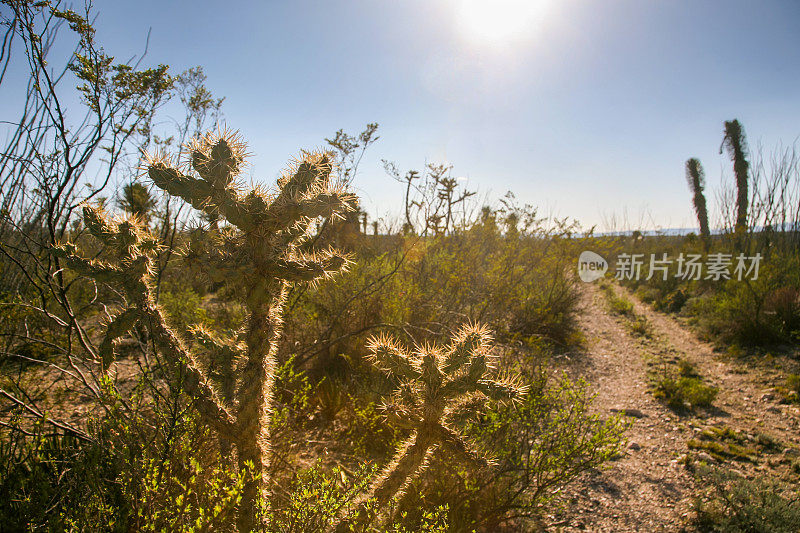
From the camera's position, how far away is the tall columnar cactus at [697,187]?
1841 cm

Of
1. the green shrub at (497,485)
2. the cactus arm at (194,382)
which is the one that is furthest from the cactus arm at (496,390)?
the cactus arm at (194,382)

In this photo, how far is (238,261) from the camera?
160 cm

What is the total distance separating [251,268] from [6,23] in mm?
2757

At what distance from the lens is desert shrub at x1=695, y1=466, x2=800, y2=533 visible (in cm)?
255

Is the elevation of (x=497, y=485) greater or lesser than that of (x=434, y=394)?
lesser

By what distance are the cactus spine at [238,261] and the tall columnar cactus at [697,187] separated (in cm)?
2243

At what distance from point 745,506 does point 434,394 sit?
9.31 feet

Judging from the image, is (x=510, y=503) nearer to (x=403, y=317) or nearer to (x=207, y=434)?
(x=207, y=434)

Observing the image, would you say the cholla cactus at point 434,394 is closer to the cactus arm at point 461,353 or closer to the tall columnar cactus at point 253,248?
the cactus arm at point 461,353

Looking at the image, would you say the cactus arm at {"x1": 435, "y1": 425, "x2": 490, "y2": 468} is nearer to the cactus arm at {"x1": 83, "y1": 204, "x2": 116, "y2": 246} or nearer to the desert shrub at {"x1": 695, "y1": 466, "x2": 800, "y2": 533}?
the cactus arm at {"x1": 83, "y1": 204, "x2": 116, "y2": 246}

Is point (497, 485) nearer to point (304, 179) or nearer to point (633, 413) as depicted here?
point (304, 179)

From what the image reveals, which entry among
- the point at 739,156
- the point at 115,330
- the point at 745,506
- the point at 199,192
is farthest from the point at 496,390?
the point at 739,156

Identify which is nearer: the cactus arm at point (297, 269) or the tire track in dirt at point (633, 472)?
the cactus arm at point (297, 269)

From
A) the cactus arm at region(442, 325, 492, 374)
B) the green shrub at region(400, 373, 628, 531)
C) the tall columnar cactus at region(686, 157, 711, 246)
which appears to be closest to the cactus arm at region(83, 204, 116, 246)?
the cactus arm at region(442, 325, 492, 374)
